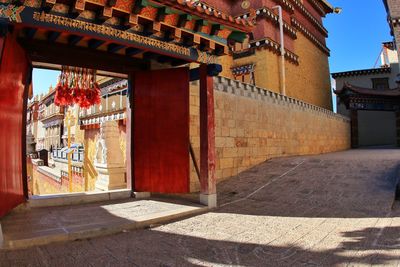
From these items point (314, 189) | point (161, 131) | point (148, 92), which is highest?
point (148, 92)

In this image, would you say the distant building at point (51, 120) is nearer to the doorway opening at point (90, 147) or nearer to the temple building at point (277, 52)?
the doorway opening at point (90, 147)

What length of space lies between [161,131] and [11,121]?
2.59m

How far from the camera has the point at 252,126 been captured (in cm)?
897

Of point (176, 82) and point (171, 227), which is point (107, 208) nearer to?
point (171, 227)

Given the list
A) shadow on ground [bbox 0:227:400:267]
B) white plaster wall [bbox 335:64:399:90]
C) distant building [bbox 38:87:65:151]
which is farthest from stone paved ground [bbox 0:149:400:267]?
white plaster wall [bbox 335:64:399:90]

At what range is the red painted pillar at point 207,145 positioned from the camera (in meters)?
5.39

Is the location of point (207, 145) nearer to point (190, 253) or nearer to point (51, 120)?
point (190, 253)

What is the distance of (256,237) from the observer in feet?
12.2

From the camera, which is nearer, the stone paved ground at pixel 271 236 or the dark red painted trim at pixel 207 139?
the stone paved ground at pixel 271 236

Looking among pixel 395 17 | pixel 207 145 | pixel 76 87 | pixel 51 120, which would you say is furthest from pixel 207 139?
pixel 51 120

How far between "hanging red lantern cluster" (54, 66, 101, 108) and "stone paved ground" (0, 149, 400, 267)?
358cm

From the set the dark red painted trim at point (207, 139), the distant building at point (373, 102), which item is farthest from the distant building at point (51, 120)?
the distant building at point (373, 102)

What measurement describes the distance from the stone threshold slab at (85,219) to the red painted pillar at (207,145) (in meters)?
0.33

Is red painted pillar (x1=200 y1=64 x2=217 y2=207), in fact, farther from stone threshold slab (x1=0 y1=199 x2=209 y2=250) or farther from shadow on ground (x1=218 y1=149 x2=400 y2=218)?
shadow on ground (x1=218 y1=149 x2=400 y2=218)
